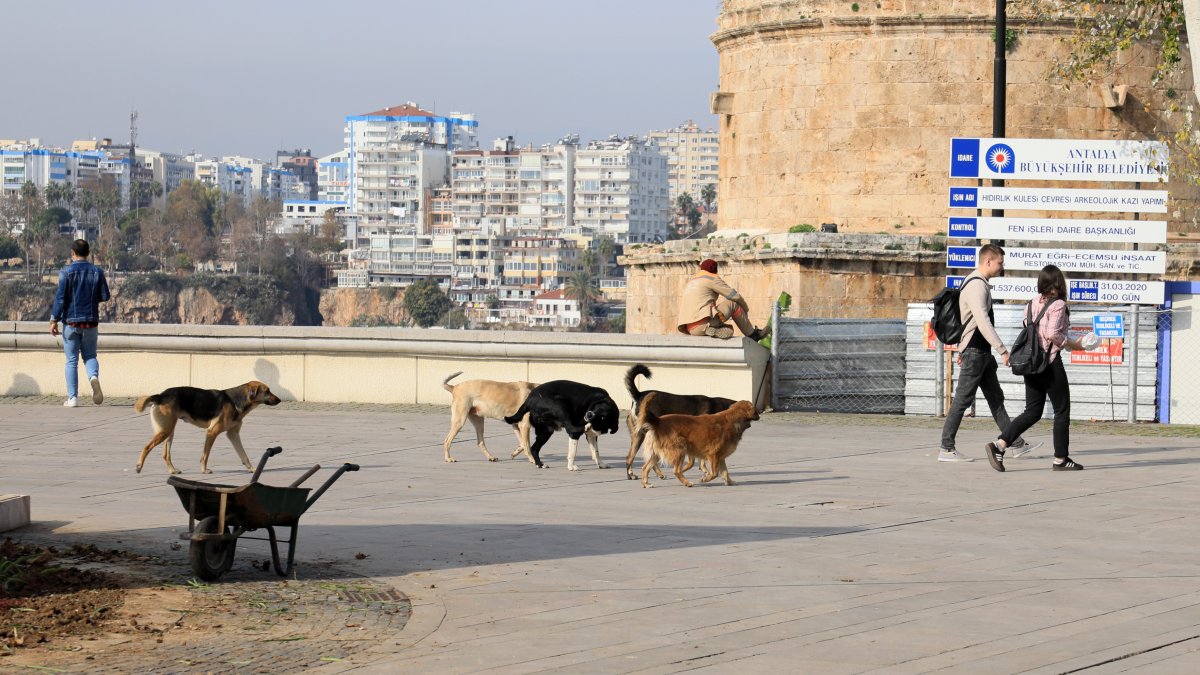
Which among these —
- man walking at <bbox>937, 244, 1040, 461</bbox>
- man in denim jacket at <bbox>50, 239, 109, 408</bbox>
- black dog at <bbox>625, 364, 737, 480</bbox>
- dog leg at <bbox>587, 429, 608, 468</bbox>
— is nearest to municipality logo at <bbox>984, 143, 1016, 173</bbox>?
man walking at <bbox>937, 244, 1040, 461</bbox>

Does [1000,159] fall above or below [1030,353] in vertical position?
above

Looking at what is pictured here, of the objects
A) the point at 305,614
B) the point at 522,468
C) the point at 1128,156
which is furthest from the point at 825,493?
the point at 1128,156

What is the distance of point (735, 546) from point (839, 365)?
348 inches

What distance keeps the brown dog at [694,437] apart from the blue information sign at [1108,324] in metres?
7.08

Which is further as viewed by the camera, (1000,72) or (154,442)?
(1000,72)

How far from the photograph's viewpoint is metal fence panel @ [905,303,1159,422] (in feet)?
53.2

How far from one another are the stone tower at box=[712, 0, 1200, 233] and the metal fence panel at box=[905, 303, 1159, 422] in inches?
382

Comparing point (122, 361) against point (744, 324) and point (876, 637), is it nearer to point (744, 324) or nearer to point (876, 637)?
point (744, 324)

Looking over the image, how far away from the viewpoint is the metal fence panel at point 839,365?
16.6 meters

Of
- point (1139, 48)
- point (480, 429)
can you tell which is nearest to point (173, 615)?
point (480, 429)

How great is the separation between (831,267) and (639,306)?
7369 millimetres

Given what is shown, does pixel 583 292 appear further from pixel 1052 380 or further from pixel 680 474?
pixel 680 474

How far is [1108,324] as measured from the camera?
1627 cm

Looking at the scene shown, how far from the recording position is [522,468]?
462 inches
